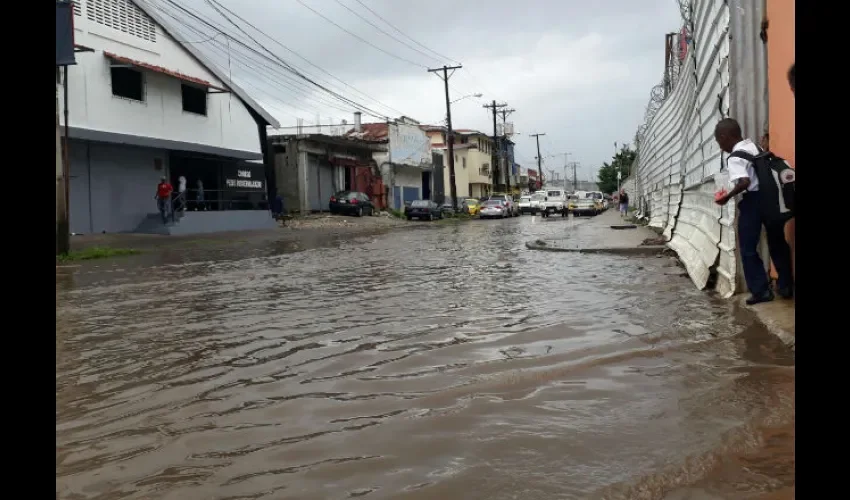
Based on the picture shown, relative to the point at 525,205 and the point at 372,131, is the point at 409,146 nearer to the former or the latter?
the point at 372,131

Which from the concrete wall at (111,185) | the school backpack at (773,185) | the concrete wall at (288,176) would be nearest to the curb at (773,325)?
the school backpack at (773,185)

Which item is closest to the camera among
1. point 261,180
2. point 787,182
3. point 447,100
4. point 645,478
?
point 645,478

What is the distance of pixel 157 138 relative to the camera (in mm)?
24562

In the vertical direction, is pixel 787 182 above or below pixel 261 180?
below

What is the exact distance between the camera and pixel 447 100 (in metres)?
49.4

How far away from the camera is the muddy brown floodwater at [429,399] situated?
265cm

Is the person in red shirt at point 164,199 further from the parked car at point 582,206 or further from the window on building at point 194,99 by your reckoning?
the parked car at point 582,206

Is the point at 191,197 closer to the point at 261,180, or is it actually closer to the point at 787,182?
the point at 261,180

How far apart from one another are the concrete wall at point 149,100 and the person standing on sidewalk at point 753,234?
2080 cm

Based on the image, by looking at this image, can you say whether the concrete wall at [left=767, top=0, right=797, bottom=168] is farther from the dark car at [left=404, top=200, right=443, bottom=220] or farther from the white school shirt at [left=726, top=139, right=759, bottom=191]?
the dark car at [left=404, top=200, right=443, bottom=220]

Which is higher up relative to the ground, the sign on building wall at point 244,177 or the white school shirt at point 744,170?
the sign on building wall at point 244,177

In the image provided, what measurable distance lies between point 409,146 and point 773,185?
46.3 meters
